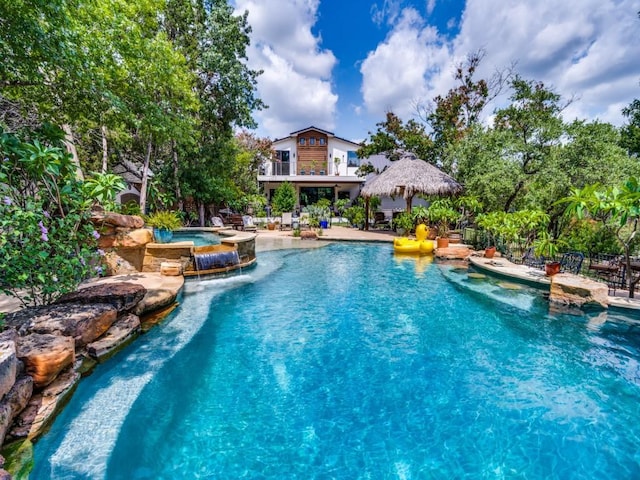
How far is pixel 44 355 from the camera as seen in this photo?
129 inches

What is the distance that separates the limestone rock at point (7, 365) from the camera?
106 inches

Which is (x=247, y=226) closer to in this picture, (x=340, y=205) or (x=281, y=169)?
(x=340, y=205)

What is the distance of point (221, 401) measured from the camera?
3.73 meters

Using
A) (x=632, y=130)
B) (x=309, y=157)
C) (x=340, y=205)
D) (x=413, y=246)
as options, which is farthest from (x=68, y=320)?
(x=309, y=157)

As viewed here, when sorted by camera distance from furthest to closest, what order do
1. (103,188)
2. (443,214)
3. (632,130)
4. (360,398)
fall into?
(632,130) → (443,214) → (103,188) → (360,398)

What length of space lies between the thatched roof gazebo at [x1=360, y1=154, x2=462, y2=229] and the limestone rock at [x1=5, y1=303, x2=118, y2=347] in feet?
45.3

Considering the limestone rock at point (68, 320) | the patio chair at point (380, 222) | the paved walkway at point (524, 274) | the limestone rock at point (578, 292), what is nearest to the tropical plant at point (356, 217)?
the patio chair at point (380, 222)

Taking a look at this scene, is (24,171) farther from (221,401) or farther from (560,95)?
(560,95)

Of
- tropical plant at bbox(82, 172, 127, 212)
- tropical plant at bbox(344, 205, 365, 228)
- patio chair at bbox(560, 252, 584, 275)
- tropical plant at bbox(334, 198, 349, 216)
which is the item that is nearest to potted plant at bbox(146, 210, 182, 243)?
tropical plant at bbox(82, 172, 127, 212)

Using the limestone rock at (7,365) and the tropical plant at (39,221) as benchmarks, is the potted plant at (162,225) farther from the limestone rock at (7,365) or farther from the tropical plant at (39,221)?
the limestone rock at (7,365)

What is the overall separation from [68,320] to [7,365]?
139 cm

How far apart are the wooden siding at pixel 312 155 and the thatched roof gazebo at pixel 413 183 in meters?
15.3

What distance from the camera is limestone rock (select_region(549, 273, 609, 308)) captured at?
6.39 m

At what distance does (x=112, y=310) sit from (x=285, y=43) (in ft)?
47.2
